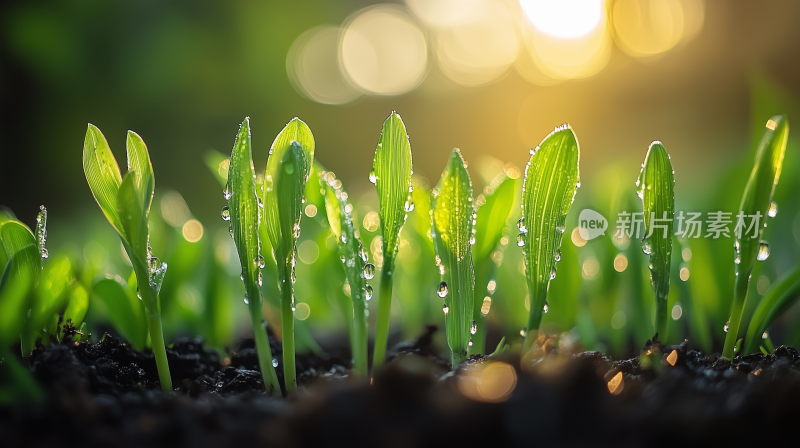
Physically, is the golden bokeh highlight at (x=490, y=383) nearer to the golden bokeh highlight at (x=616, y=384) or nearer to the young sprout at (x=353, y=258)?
the golden bokeh highlight at (x=616, y=384)

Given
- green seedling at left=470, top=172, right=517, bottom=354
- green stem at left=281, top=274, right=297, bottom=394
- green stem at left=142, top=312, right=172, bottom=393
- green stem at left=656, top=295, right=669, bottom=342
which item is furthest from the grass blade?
green stem at left=142, top=312, right=172, bottom=393

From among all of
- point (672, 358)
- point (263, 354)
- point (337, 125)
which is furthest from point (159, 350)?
point (337, 125)

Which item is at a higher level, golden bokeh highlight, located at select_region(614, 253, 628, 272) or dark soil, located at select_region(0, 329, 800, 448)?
golden bokeh highlight, located at select_region(614, 253, 628, 272)

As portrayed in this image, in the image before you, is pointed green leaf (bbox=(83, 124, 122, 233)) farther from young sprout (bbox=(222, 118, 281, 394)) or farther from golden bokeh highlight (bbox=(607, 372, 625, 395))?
golden bokeh highlight (bbox=(607, 372, 625, 395))

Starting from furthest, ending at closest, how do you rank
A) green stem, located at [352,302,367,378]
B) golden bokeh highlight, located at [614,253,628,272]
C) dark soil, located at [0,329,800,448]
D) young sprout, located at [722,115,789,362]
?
1. golden bokeh highlight, located at [614,253,628,272]
2. green stem, located at [352,302,367,378]
3. young sprout, located at [722,115,789,362]
4. dark soil, located at [0,329,800,448]

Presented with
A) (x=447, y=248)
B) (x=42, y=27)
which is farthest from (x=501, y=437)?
(x=42, y=27)

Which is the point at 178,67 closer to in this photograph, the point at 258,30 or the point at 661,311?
the point at 258,30
